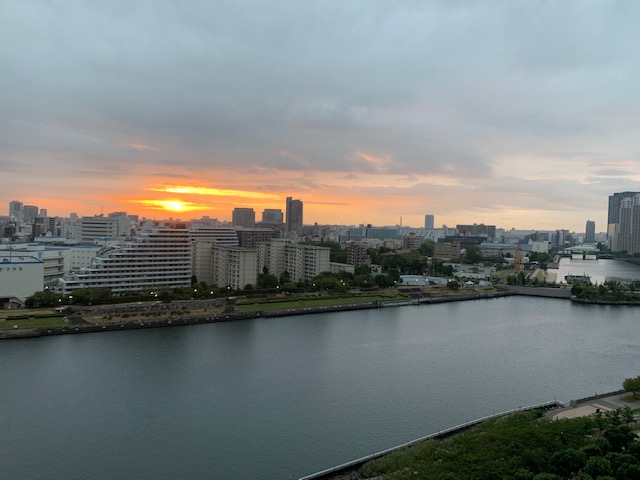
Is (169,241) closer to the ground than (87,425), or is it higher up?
higher up

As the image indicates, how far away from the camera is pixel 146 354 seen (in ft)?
25.9

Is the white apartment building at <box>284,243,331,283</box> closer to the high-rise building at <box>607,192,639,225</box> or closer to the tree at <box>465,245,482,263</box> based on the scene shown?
A: the tree at <box>465,245,482,263</box>

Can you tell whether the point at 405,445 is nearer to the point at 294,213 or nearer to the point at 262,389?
the point at 262,389

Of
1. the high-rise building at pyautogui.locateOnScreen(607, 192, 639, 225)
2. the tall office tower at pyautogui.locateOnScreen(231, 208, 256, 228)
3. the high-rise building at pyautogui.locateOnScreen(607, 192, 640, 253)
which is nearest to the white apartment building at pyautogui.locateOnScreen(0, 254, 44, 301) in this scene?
the tall office tower at pyautogui.locateOnScreen(231, 208, 256, 228)

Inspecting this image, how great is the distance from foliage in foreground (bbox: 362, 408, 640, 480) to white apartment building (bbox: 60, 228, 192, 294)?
9.87 m

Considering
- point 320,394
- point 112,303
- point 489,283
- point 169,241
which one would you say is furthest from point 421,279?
point 320,394

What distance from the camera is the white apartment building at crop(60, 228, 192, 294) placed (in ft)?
39.0

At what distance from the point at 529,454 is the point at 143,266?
10998mm

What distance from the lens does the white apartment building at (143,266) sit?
11.9 metres

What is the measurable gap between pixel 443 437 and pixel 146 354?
5.22m

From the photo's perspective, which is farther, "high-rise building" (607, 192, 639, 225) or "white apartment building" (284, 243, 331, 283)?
"high-rise building" (607, 192, 639, 225)

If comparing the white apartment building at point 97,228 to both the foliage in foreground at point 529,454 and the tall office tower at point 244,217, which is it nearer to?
the foliage in foreground at point 529,454

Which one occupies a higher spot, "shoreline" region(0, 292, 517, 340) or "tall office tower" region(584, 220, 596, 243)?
"tall office tower" region(584, 220, 596, 243)

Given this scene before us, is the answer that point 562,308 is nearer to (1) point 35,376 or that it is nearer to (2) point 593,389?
(2) point 593,389
